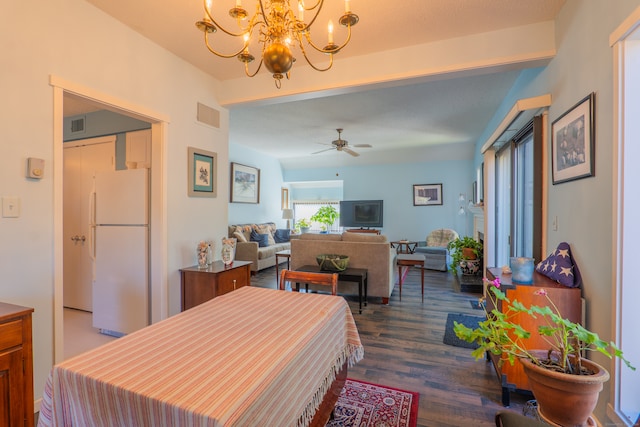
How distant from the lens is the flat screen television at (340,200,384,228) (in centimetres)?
806

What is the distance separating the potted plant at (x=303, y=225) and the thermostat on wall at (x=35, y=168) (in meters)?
7.02

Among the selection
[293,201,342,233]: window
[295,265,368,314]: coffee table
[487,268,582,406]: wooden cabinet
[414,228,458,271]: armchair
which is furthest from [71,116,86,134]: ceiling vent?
[293,201,342,233]: window

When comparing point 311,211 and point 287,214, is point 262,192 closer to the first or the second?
point 287,214

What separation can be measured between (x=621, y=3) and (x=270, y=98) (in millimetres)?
2716

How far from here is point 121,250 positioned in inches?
119

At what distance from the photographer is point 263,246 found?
6.63 m

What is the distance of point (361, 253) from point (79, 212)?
3715mm

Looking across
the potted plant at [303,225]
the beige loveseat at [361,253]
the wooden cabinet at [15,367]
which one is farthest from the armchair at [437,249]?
the wooden cabinet at [15,367]

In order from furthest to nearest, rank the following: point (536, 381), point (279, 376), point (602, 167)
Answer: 1. point (602, 167)
2. point (536, 381)
3. point (279, 376)

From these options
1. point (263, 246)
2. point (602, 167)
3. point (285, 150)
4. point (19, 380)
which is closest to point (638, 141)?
point (602, 167)

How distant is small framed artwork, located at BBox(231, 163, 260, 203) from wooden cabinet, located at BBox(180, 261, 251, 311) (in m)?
3.86

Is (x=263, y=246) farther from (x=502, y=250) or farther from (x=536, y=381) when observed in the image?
(x=536, y=381)

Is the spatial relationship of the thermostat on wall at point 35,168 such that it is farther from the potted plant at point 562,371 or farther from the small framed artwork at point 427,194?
the small framed artwork at point 427,194

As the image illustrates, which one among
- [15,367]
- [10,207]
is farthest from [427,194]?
[15,367]
